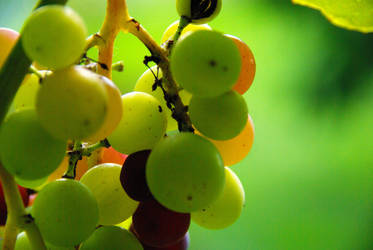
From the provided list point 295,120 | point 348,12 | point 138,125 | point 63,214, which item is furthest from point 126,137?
point 295,120

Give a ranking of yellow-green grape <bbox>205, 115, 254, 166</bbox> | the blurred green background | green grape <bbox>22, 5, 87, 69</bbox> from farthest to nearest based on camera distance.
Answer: the blurred green background, yellow-green grape <bbox>205, 115, 254, 166</bbox>, green grape <bbox>22, 5, 87, 69</bbox>

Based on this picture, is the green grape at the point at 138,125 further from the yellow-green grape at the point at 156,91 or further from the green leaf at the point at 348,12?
the green leaf at the point at 348,12

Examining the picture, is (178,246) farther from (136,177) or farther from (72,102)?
(72,102)

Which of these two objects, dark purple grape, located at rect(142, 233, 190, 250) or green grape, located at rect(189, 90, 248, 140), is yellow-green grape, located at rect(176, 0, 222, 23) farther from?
dark purple grape, located at rect(142, 233, 190, 250)

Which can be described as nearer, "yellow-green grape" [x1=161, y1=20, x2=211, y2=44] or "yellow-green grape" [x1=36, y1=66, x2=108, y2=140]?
"yellow-green grape" [x1=36, y1=66, x2=108, y2=140]

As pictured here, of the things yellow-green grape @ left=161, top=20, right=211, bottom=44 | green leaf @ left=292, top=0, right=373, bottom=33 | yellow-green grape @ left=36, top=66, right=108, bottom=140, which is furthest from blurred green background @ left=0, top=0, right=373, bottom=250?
yellow-green grape @ left=36, top=66, right=108, bottom=140

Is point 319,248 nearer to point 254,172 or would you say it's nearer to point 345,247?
point 345,247

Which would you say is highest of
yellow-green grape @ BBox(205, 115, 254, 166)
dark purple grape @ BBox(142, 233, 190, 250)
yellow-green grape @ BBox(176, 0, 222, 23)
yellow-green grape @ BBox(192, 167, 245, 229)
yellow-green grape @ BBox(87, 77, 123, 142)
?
yellow-green grape @ BBox(176, 0, 222, 23)
